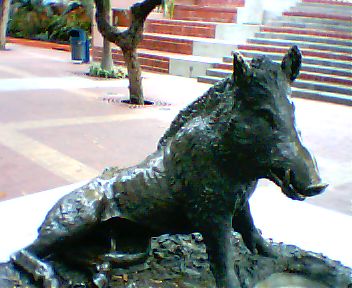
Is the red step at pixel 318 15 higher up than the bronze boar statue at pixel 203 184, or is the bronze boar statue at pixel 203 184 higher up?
the red step at pixel 318 15

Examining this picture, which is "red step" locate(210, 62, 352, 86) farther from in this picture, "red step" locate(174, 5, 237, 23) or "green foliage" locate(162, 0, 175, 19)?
"red step" locate(174, 5, 237, 23)

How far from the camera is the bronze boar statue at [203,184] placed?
1.54 meters

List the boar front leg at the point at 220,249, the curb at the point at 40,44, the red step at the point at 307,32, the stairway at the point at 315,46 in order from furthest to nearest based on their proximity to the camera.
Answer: the curb at the point at 40,44 < the red step at the point at 307,32 < the stairway at the point at 315,46 < the boar front leg at the point at 220,249

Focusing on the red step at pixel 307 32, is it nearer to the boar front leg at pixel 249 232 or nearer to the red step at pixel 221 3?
the red step at pixel 221 3

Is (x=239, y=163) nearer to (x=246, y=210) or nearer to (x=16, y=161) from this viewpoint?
(x=246, y=210)

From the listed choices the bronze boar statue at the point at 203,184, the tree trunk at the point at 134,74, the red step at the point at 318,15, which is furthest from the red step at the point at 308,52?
the bronze boar statue at the point at 203,184

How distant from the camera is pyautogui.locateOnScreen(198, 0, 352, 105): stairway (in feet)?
36.5

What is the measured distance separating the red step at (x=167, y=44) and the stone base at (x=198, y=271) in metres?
13.1

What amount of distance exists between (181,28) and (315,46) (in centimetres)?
514

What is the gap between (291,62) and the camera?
159 cm

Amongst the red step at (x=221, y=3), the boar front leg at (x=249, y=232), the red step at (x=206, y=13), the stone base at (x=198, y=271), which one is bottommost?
the stone base at (x=198, y=271)

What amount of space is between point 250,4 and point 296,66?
1527 centimetres

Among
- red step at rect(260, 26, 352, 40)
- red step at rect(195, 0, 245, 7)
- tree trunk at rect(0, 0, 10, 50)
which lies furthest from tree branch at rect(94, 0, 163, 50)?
red step at rect(195, 0, 245, 7)

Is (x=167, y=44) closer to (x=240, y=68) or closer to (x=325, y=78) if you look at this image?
(x=325, y=78)
